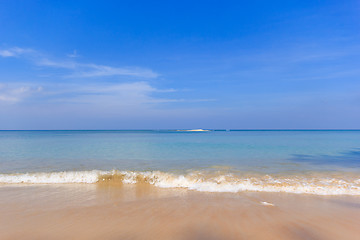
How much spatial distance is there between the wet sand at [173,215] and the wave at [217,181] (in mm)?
586

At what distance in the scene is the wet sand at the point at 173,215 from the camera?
164 inches

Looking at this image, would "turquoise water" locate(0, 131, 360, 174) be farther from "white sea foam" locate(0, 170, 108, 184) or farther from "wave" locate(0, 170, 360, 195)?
"wave" locate(0, 170, 360, 195)

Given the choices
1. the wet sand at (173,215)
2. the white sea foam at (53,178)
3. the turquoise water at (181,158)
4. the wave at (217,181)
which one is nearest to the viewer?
the wet sand at (173,215)

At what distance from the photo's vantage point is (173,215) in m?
5.07

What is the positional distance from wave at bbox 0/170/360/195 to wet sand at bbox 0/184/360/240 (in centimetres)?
59

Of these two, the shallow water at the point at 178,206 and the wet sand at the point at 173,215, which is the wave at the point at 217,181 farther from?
the wet sand at the point at 173,215

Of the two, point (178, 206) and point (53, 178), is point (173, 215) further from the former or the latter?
point (53, 178)

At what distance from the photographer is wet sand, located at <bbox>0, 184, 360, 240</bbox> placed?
4.17 metres

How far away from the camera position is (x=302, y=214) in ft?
16.7

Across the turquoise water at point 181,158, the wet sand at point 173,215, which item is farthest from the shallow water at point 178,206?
the turquoise water at point 181,158

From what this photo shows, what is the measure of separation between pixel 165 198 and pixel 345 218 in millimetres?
4695

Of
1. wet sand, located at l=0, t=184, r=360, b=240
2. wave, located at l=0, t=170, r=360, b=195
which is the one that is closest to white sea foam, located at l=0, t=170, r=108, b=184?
wave, located at l=0, t=170, r=360, b=195

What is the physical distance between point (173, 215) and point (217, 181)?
3.69m

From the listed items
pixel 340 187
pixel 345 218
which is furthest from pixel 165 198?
pixel 340 187
